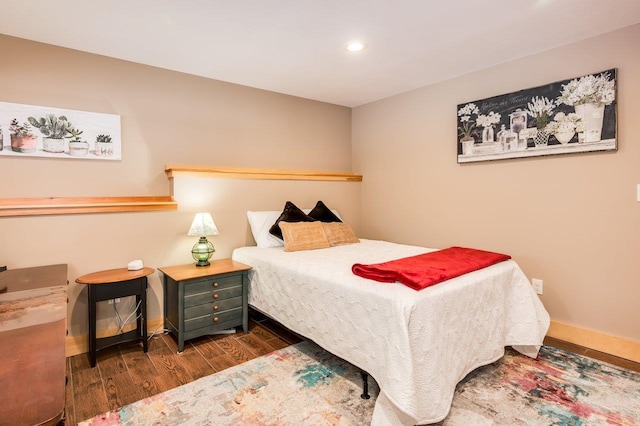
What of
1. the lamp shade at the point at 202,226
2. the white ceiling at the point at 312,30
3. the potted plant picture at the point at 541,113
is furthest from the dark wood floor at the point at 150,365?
the potted plant picture at the point at 541,113

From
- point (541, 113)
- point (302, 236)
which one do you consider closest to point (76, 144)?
point (302, 236)

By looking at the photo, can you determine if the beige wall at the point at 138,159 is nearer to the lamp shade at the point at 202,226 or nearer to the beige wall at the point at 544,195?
the lamp shade at the point at 202,226

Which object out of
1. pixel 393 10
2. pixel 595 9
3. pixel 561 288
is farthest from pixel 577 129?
pixel 393 10

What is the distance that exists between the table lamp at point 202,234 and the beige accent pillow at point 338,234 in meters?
1.10

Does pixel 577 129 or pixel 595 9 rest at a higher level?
pixel 595 9

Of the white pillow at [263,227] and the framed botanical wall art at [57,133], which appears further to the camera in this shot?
the white pillow at [263,227]

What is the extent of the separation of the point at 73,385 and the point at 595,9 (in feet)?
13.6

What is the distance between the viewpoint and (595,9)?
2.20m

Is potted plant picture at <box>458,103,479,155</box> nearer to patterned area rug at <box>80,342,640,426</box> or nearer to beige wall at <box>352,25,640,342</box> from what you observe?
beige wall at <box>352,25,640,342</box>

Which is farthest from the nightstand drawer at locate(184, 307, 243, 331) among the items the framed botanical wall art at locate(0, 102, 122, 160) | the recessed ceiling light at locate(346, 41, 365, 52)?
the recessed ceiling light at locate(346, 41, 365, 52)

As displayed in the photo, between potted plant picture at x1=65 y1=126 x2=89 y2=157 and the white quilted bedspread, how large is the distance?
1.65 metres

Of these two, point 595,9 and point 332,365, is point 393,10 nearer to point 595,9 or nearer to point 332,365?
point 595,9

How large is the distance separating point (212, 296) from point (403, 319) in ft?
5.65

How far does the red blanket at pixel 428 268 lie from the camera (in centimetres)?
189
